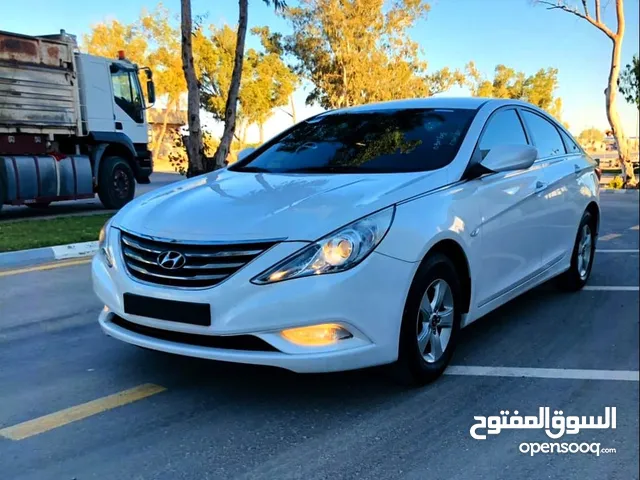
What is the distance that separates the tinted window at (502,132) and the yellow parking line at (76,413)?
2498 mm

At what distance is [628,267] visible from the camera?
6.86 m

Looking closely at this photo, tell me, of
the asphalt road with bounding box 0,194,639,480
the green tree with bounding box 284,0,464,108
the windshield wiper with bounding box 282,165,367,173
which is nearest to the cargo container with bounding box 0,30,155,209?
the asphalt road with bounding box 0,194,639,480

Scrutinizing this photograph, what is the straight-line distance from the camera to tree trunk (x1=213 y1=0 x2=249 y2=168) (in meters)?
12.7

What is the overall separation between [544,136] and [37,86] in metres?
10.3

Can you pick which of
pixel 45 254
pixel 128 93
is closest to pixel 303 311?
pixel 45 254

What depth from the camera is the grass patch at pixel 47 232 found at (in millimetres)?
8016

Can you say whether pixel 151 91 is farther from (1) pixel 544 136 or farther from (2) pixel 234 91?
(1) pixel 544 136

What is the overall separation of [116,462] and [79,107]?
1168 centimetres

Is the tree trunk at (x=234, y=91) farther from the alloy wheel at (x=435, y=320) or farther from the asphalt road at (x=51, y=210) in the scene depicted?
the alloy wheel at (x=435, y=320)

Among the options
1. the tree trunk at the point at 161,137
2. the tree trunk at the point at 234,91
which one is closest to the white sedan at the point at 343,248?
the tree trunk at the point at 234,91

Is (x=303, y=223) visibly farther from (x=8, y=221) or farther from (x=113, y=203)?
(x=113, y=203)

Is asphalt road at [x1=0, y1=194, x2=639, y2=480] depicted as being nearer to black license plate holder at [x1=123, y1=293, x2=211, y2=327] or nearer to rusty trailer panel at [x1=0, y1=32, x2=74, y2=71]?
black license plate holder at [x1=123, y1=293, x2=211, y2=327]

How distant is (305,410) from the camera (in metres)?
3.26

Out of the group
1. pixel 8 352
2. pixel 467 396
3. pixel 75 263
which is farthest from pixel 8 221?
pixel 467 396
